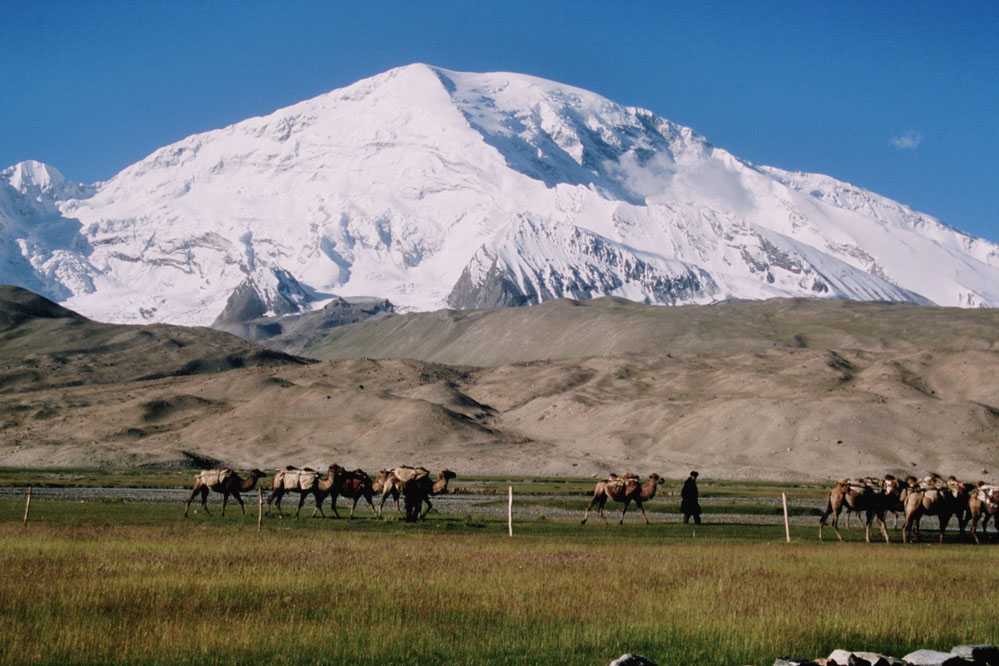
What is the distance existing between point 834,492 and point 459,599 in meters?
22.7

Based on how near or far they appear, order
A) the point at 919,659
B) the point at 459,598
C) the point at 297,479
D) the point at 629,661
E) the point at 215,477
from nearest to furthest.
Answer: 1. the point at 629,661
2. the point at 919,659
3. the point at 459,598
4. the point at 215,477
5. the point at 297,479

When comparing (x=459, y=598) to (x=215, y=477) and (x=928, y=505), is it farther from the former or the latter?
(x=215, y=477)

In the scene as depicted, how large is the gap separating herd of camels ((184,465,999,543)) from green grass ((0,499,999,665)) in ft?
18.3

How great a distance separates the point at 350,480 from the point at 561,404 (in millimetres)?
109940

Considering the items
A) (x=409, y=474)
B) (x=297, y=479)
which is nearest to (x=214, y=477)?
(x=297, y=479)

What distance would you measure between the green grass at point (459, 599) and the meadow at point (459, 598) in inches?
2.4

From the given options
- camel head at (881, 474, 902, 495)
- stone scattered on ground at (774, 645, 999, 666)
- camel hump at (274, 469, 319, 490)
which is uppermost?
camel hump at (274, 469, 319, 490)

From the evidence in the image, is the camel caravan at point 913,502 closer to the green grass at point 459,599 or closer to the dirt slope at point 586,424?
the green grass at point 459,599

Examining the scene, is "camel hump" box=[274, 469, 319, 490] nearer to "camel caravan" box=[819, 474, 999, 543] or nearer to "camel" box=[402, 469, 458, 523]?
"camel" box=[402, 469, 458, 523]

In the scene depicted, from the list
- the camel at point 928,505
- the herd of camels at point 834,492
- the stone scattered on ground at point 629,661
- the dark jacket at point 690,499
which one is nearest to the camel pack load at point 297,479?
the herd of camels at point 834,492

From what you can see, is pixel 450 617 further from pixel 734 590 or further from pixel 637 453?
pixel 637 453

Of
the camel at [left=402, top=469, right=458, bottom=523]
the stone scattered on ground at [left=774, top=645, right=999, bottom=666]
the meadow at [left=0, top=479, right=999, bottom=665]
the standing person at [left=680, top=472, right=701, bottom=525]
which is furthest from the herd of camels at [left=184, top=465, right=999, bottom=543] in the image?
the stone scattered on ground at [left=774, top=645, right=999, bottom=666]

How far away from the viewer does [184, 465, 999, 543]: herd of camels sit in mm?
42000

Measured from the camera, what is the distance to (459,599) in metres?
23.2
